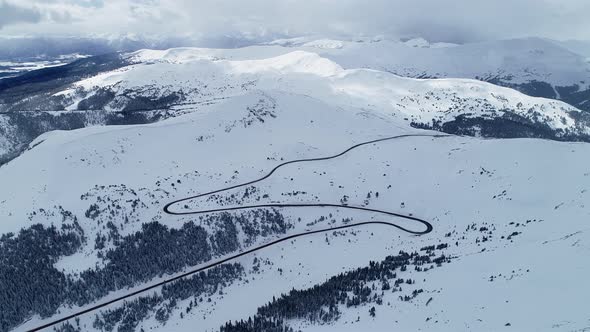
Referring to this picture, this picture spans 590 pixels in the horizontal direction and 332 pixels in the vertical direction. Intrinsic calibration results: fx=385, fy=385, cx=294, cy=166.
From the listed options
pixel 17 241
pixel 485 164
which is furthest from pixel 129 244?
pixel 485 164

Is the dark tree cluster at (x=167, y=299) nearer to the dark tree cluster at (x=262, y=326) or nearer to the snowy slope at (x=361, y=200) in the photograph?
the snowy slope at (x=361, y=200)

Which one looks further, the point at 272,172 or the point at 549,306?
the point at 272,172

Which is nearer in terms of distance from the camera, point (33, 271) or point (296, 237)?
point (33, 271)

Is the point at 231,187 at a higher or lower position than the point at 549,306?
lower

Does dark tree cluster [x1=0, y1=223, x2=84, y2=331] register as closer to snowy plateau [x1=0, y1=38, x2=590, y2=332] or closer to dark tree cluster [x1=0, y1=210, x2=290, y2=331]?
dark tree cluster [x1=0, y1=210, x2=290, y2=331]

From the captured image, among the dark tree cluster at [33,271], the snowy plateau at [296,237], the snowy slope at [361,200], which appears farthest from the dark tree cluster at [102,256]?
the snowy slope at [361,200]

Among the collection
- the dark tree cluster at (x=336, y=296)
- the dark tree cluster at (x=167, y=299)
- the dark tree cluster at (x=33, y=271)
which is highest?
the dark tree cluster at (x=336, y=296)

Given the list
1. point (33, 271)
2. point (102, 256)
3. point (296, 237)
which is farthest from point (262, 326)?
point (33, 271)

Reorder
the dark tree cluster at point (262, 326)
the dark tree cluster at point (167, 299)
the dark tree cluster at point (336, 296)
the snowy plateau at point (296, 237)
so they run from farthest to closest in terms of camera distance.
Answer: the dark tree cluster at point (167, 299)
the dark tree cluster at point (336, 296)
the dark tree cluster at point (262, 326)
the snowy plateau at point (296, 237)

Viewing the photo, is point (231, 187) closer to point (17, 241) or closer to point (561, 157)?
point (17, 241)

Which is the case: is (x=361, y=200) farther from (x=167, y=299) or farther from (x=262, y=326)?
(x=262, y=326)

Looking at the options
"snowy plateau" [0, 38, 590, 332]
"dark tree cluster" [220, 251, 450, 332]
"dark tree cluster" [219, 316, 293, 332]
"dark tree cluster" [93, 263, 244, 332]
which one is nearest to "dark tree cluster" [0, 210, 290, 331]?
"snowy plateau" [0, 38, 590, 332]
